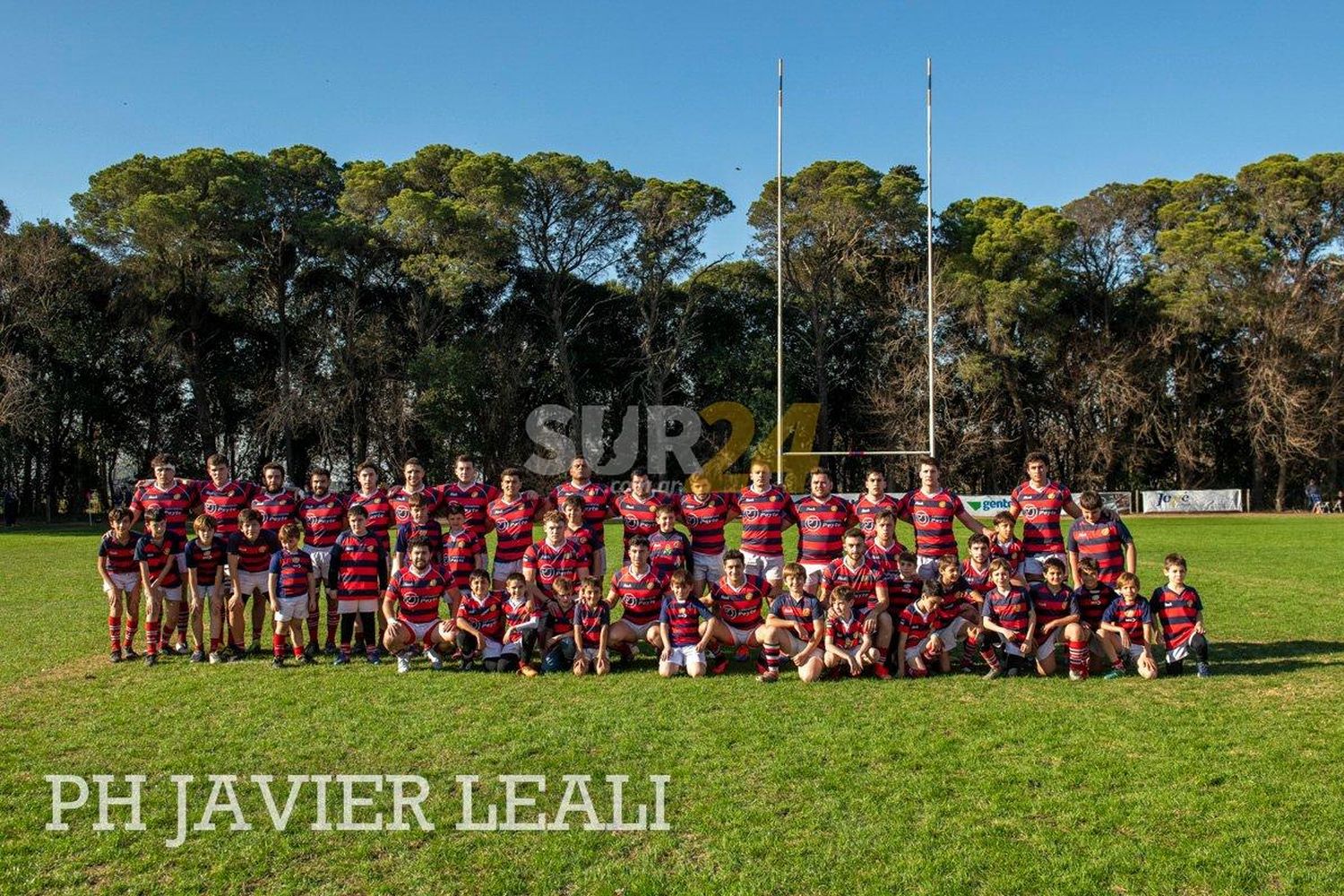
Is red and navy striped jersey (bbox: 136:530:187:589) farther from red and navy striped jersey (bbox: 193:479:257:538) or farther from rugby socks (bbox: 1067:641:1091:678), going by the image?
rugby socks (bbox: 1067:641:1091:678)

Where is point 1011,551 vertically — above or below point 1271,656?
above

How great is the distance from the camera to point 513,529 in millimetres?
7910

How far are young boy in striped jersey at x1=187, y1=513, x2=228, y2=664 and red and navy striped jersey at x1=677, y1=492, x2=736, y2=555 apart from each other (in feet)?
11.9

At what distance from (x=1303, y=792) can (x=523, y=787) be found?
11.0ft

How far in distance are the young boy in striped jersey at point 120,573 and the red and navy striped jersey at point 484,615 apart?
8.55 ft

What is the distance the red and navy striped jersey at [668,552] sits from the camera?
7480 millimetres

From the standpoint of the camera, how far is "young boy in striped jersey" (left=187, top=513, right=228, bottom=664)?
24.5 feet

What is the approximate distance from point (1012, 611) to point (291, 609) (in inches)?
206

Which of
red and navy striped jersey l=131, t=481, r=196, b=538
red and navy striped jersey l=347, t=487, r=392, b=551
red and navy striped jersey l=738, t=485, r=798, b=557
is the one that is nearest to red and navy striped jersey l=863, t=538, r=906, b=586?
red and navy striped jersey l=738, t=485, r=798, b=557

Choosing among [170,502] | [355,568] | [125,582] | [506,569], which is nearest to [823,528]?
[506,569]

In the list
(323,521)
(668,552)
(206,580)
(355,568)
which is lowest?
(206,580)

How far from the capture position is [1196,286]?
104 ft

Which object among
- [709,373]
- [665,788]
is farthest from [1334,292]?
[665,788]

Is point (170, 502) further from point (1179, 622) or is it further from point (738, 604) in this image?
point (1179, 622)
